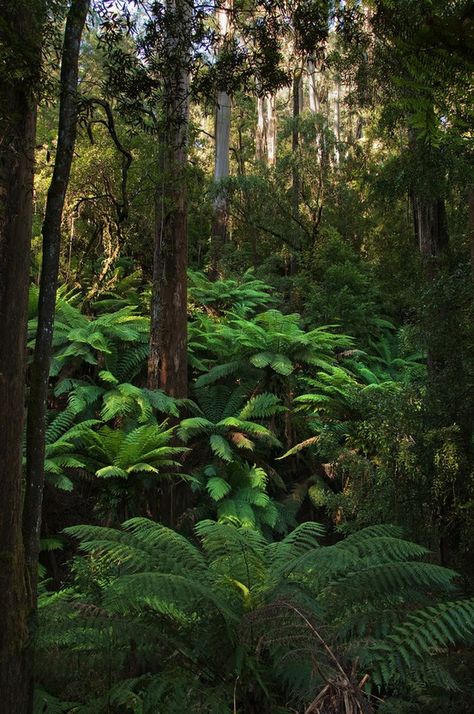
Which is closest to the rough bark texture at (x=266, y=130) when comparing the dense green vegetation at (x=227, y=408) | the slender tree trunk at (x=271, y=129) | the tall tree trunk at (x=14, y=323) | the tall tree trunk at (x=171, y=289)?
the slender tree trunk at (x=271, y=129)

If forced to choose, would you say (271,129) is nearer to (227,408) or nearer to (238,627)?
(227,408)

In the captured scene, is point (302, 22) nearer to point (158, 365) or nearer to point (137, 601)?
point (137, 601)

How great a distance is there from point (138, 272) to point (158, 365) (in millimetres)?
3414

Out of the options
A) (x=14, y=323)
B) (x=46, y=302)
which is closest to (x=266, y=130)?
(x=46, y=302)

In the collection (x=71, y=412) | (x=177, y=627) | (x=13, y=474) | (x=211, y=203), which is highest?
(x=211, y=203)

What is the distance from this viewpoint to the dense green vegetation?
2.93m

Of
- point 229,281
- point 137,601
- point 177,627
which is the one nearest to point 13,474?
point 137,601

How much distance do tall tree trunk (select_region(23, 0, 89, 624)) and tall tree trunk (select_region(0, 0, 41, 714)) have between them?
3.7 inches

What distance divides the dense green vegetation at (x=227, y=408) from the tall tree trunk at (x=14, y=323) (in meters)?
0.01

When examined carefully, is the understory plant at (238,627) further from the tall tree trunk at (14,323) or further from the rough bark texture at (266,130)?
the rough bark texture at (266,130)

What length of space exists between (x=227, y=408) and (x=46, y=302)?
18.4 ft

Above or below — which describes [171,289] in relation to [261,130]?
below

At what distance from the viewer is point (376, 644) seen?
102 inches

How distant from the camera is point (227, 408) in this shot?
8938 millimetres
